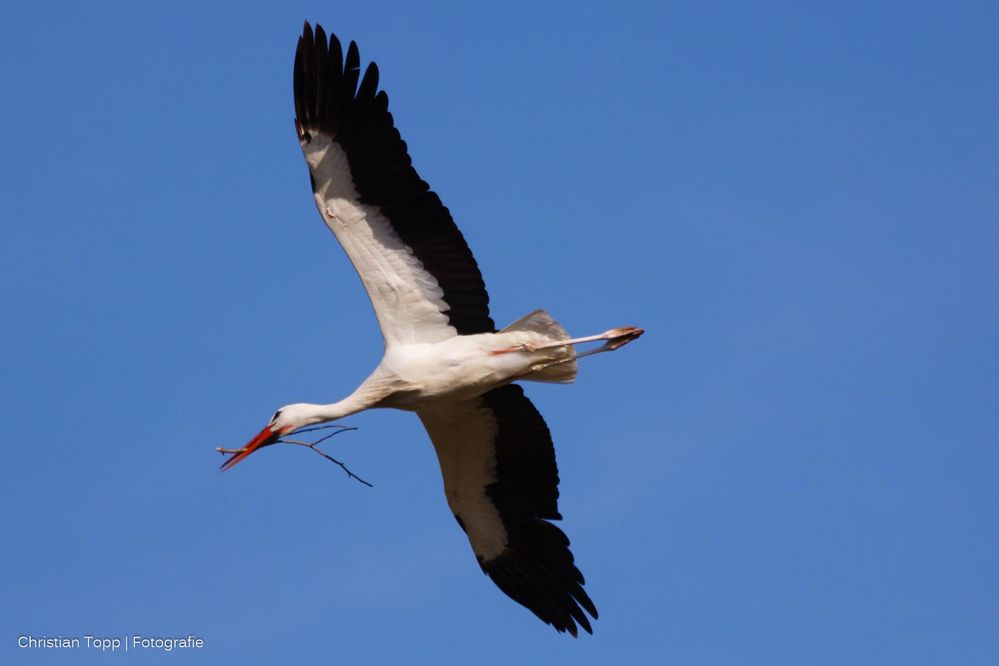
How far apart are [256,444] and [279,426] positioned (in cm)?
25

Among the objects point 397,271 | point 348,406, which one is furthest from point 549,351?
point 348,406

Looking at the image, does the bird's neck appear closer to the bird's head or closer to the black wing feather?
the bird's head

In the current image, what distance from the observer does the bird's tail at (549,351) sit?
13539 millimetres

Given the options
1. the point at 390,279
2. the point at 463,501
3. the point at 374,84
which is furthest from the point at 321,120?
the point at 463,501

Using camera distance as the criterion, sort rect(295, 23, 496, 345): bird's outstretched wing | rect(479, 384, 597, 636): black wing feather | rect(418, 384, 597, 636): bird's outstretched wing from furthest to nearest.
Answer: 1. rect(479, 384, 597, 636): black wing feather
2. rect(418, 384, 597, 636): bird's outstretched wing
3. rect(295, 23, 496, 345): bird's outstretched wing

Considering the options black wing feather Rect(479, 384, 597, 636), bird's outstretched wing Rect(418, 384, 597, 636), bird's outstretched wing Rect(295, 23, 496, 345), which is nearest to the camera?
bird's outstretched wing Rect(295, 23, 496, 345)

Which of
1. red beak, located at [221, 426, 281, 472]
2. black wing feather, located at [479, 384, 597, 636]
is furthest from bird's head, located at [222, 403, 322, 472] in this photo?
black wing feather, located at [479, 384, 597, 636]

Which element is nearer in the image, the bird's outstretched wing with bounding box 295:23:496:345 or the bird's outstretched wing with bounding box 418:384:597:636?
the bird's outstretched wing with bounding box 295:23:496:345

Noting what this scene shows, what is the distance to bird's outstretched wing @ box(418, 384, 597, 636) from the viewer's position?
14812 millimetres

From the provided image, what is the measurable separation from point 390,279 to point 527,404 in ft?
6.33

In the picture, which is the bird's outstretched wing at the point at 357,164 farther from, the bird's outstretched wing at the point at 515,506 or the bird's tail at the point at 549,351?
the bird's outstretched wing at the point at 515,506

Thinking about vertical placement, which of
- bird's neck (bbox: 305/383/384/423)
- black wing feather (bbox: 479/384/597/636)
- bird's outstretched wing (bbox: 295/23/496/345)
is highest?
bird's outstretched wing (bbox: 295/23/496/345)

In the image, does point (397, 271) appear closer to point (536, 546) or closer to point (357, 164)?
point (357, 164)

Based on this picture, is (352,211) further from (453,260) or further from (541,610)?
(541,610)
